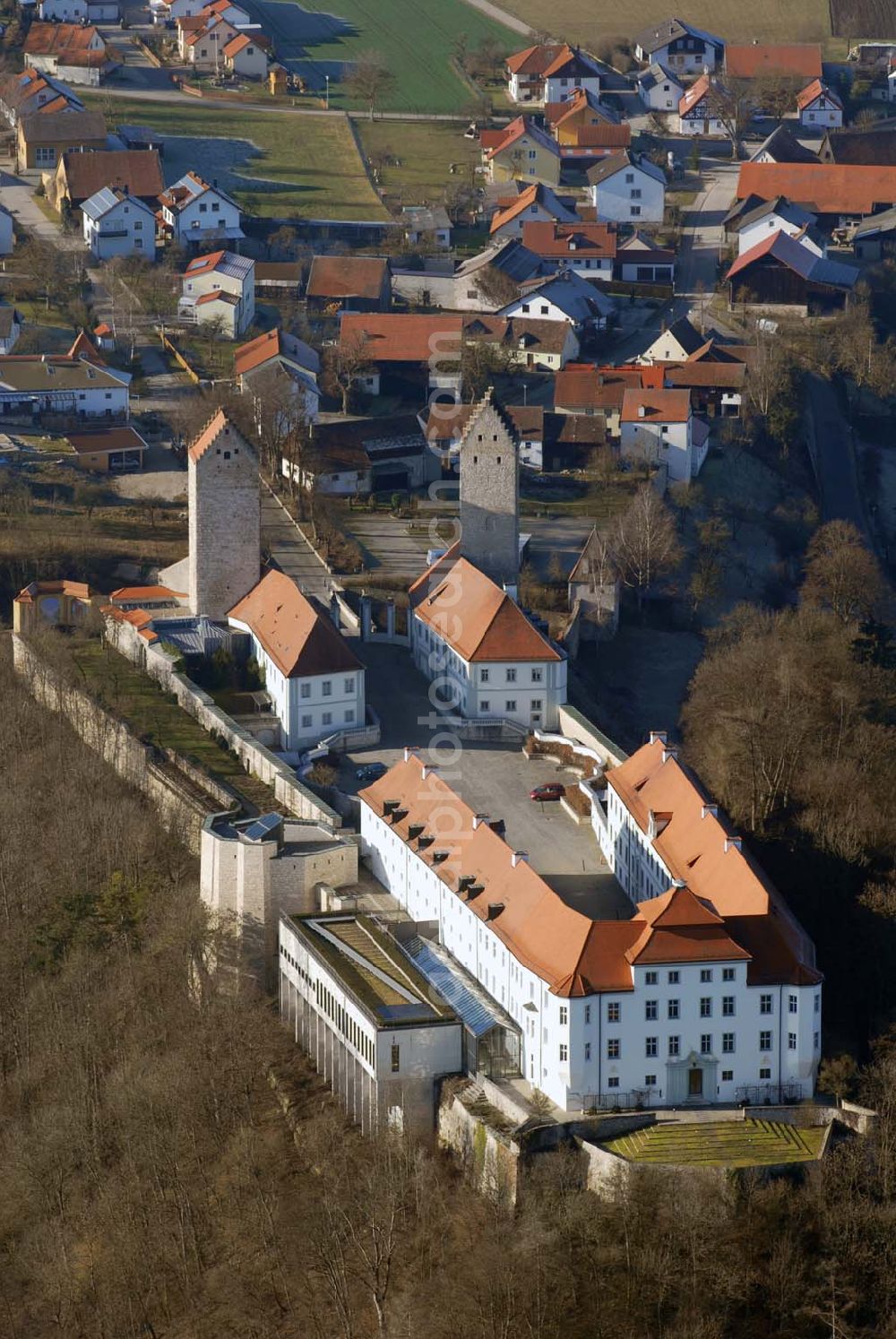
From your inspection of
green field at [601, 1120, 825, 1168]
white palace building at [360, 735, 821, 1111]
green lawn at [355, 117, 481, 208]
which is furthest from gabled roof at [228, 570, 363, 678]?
green lawn at [355, 117, 481, 208]

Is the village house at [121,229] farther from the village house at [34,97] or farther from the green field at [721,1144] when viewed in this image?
Result: the green field at [721,1144]

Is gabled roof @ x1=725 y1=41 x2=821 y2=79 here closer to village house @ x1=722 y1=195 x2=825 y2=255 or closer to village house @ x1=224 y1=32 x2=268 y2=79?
village house @ x1=224 y1=32 x2=268 y2=79

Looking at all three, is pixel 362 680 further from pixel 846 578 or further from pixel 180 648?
pixel 846 578

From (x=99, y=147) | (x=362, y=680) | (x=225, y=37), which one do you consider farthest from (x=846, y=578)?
(x=225, y=37)

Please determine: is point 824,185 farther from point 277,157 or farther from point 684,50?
point 277,157

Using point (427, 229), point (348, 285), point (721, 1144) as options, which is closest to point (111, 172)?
point (427, 229)

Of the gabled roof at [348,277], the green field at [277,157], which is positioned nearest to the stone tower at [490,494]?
the gabled roof at [348,277]
